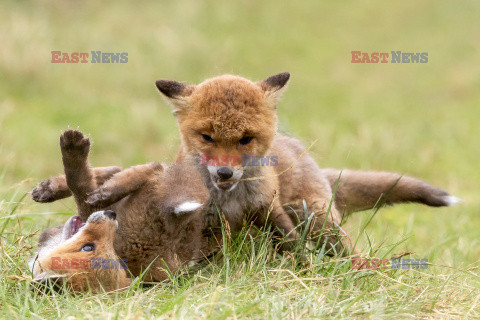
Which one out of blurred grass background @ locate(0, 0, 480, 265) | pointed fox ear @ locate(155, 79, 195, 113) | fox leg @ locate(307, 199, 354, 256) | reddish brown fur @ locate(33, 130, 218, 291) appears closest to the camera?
reddish brown fur @ locate(33, 130, 218, 291)

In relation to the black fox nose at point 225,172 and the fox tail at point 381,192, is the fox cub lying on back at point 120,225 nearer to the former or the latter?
the black fox nose at point 225,172

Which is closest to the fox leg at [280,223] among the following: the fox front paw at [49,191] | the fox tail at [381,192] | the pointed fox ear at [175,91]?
the fox tail at [381,192]

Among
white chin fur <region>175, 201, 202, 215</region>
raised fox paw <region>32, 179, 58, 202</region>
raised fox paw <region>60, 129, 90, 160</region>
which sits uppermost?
raised fox paw <region>60, 129, 90, 160</region>

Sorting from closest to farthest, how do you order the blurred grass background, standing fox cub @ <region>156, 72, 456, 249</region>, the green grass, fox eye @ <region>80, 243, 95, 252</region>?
the green grass
fox eye @ <region>80, 243, 95, 252</region>
standing fox cub @ <region>156, 72, 456, 249</region>
the blurred grass background

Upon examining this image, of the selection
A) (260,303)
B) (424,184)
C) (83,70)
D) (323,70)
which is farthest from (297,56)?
(260,303)

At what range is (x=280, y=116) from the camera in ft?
36.8

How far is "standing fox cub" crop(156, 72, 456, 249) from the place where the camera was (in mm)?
4703

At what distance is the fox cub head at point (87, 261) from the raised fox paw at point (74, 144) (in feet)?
1.57

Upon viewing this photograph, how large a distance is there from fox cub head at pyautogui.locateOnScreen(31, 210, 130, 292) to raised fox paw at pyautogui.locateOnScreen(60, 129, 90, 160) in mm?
480

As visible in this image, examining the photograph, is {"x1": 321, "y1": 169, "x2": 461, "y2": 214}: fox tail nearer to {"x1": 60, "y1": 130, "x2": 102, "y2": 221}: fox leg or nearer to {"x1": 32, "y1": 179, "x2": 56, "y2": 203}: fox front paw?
{"x1": 60, "y1": 130, "x2": 102, "y2": 221}: fox leg

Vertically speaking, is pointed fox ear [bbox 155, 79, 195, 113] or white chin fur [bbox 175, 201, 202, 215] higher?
pointed fox ear [bbox 155, 79, 195, 113]

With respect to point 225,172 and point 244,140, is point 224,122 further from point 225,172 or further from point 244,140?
point 225,172

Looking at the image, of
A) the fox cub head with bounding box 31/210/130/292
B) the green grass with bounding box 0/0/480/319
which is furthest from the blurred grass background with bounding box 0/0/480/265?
the fox cub head with bounding box 31/210/130/292

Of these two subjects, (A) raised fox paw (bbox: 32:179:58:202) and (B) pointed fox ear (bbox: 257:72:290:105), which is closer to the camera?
(A) raised fox paw (bbox: 32:179:58:202)
